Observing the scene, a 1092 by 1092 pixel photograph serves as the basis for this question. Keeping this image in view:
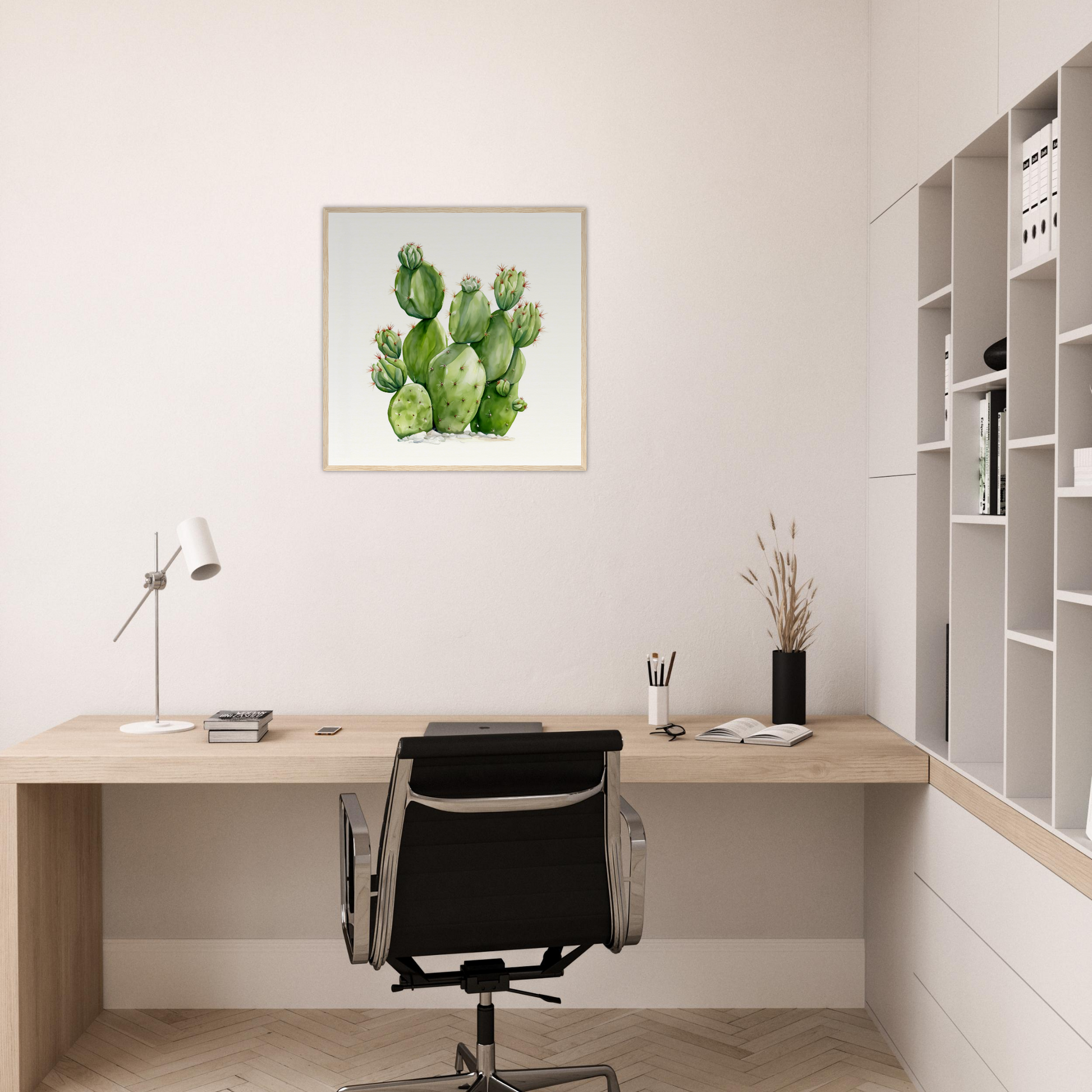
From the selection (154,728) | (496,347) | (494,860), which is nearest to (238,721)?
(154,728)

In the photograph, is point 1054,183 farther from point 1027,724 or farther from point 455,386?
point 455,386

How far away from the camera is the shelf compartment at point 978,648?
2.35 metres

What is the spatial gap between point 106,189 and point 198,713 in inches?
61.1

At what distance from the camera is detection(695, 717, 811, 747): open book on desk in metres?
2.58

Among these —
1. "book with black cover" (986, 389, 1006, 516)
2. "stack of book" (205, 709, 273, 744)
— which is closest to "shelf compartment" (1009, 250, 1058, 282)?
"book with black cover" (986, 389, 1006, 516)

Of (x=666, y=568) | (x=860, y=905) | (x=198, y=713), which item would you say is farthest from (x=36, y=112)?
(x=860, y=905)

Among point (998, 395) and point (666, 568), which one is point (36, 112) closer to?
point (666, 568)

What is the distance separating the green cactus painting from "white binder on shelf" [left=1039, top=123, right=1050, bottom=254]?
55.8 inches

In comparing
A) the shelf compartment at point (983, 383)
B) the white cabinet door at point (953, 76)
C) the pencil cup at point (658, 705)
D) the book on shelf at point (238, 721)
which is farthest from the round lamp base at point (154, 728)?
the white cabinet door at point (953, 76)

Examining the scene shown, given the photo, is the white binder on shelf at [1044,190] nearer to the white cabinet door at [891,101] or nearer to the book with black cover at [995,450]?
the book with black cover at [995,450]

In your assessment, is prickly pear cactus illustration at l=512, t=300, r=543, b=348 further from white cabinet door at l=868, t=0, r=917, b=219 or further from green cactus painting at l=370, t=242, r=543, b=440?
white cabinet door at l=868, t=0, r=917, b=219

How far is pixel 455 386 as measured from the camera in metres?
2.99

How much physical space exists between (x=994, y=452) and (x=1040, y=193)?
1.78 ft

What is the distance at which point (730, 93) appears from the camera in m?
2.96
